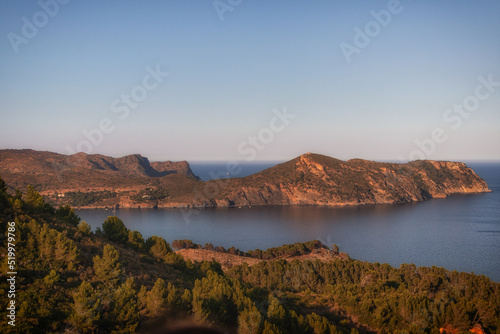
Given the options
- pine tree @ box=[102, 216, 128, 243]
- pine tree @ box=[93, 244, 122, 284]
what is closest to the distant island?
pine tree @ box=[102, 216, 128, 243]

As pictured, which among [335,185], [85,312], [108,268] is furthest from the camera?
[335,185]

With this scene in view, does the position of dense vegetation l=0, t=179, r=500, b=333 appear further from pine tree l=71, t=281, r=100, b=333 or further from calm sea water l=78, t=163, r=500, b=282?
calm sea water l=78, t=163, r=500, b=282

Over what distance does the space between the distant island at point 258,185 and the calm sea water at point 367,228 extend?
7546 millimetres

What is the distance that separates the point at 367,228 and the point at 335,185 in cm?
4125

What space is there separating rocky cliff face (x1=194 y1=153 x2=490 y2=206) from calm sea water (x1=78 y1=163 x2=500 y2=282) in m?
7.09

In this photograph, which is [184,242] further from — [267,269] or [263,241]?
[267,269]

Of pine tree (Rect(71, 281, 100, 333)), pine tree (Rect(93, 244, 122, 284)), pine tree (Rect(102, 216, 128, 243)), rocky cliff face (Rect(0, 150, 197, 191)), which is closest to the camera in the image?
pine tree (Rect(71, 281, 100, 333))

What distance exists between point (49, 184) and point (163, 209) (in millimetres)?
38931

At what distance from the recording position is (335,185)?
10669cm

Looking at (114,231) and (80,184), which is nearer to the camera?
(114,231)

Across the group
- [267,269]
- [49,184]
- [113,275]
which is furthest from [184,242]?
[49,184]

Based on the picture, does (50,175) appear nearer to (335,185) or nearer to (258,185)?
(258,185)

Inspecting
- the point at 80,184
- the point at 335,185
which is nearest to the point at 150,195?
the point at 80,184

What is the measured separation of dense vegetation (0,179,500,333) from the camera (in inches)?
456
